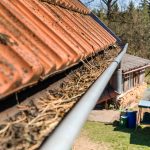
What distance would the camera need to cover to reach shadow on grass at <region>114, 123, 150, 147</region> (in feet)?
60.2

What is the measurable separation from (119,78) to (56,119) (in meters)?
6.13

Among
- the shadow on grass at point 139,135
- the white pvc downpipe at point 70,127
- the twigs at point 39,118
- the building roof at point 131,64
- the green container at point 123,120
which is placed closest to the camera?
the white pvc downpipe at point 70,127

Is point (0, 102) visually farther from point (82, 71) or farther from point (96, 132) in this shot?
point (96, 132)

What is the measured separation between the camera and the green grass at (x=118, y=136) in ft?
57.4

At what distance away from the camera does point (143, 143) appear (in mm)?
18156

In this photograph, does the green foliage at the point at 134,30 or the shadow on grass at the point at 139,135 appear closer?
the shadow on grass at the point at 139,135

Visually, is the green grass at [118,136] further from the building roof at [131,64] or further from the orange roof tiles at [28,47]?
the orange roof tiles at [28,47]

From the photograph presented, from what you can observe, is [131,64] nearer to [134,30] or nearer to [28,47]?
[134,30]

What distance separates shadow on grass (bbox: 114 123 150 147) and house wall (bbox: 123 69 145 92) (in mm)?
5856

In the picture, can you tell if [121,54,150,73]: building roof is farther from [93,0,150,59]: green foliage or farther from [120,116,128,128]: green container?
[93,0,150,59]: green foliage

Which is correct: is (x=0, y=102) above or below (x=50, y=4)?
below

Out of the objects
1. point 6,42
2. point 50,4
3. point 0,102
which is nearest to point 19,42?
point 6,42

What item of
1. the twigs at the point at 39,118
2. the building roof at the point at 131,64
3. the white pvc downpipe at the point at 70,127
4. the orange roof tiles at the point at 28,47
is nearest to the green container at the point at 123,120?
the building roof at the point at 131,64

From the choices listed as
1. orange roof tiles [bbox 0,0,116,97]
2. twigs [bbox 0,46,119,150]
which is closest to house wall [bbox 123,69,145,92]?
orange roof tiles [bbox 0,0,116,97]
